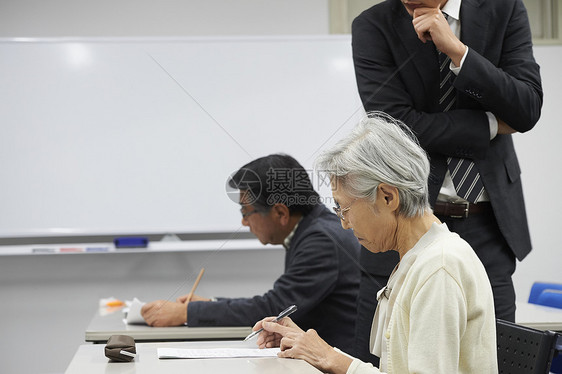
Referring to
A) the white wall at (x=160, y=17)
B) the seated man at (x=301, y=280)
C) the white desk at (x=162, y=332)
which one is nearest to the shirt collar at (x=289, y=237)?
the seated man at (x=301, y=280)

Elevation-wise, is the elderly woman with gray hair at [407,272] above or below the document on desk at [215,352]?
above

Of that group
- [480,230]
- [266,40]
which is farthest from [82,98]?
[480,230]

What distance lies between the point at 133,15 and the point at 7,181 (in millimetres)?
1240

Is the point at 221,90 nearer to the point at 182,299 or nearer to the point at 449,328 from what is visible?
the point at 182,299

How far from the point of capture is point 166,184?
12.9 ft

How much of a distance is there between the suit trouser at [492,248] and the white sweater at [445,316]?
14.8 inches

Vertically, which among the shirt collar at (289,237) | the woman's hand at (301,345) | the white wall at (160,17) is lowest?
the shirt collar at (289,237)

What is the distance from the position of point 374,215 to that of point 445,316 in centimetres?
29

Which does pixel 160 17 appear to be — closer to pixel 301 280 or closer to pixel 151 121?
pixel 151 121

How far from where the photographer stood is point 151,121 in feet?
12.9

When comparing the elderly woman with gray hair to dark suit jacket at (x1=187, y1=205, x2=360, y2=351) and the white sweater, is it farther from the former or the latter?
dark suit jacket at (x1=187, y1=205, x2=360, y2=351)

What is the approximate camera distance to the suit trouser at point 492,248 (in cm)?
158

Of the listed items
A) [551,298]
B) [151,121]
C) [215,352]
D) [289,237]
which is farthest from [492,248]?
[151,121]

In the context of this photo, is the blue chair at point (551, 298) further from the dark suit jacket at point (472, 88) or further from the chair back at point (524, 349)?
the chair back at point (524, 349)
